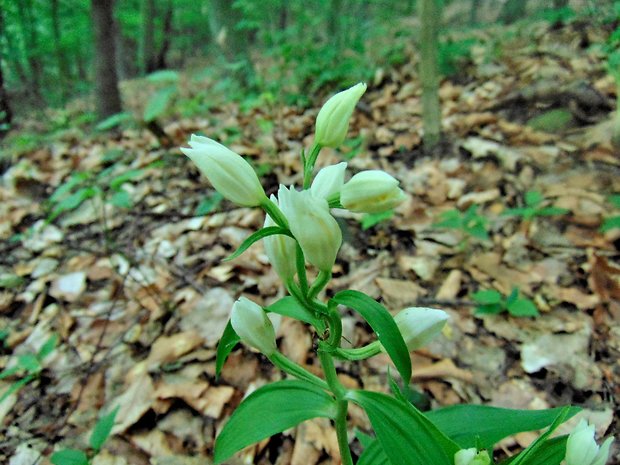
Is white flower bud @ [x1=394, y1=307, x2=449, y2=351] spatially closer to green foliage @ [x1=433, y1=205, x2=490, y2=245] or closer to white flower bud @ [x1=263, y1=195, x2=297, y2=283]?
white flower bud @ [x1=263, y1=195, x2=297, y2=283]

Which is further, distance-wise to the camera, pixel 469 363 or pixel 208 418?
pixel 469 363

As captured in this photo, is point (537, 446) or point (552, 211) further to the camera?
point (552, 211)

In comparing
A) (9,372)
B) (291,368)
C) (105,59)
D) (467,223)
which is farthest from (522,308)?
(105,59)

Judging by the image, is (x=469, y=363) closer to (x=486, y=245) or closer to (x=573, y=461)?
(x=486, y=245)

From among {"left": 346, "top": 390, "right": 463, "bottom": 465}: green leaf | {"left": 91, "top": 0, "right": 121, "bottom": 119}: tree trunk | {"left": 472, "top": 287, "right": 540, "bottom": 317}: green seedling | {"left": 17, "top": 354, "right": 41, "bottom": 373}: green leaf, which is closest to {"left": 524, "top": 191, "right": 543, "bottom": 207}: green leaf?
{"left": 472, "top": 287, "right": 540, "bottom": 317}: green seedling

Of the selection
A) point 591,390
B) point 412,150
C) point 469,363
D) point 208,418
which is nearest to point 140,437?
point 208,418

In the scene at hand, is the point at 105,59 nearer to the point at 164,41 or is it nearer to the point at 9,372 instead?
the point at 9,372

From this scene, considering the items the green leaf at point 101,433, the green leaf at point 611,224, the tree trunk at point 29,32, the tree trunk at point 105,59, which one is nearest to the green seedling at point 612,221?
the green leaf at point 611,224
